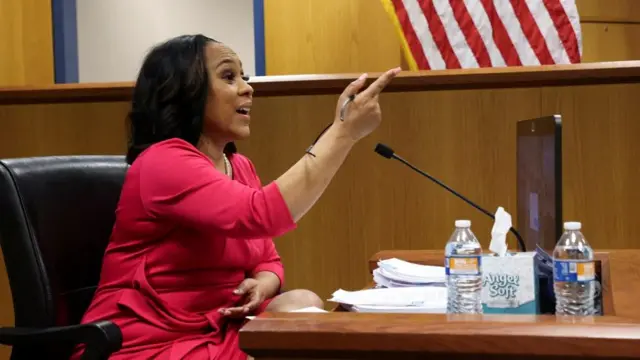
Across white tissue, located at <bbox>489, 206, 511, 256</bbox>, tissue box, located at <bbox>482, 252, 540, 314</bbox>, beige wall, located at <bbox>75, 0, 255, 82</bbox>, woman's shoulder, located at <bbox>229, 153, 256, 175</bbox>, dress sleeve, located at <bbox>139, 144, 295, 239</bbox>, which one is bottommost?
tissue box, located at <bbox>482, 252, 540, 314</bbox>

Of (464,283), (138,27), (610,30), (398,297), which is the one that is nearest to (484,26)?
(610,30)

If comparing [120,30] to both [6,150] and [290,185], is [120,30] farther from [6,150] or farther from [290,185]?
[290,185]

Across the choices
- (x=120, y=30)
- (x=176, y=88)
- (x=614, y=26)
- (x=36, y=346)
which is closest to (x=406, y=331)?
(x=36, y=346)

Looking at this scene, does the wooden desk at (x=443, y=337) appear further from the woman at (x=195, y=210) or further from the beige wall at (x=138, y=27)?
the beige wall at (x=138, y=27)

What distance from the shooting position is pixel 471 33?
119 inches

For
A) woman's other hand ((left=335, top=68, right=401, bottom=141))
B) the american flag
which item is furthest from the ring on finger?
the american flag

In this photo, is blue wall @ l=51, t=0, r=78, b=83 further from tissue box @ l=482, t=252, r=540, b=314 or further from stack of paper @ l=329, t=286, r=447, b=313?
tissue box @ l=482, t=252, r=540, b=314

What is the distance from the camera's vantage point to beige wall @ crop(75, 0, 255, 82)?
4.90m

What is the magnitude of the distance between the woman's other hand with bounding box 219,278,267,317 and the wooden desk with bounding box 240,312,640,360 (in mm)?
608

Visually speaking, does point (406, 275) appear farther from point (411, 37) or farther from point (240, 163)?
point (411, 37)

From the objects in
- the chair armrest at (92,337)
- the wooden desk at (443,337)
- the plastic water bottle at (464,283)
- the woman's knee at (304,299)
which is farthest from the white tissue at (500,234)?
the chair armrest at (92,337)

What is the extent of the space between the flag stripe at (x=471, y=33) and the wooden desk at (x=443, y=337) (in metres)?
2.22

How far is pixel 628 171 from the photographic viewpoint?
257 centimetres

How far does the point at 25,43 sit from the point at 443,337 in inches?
124
